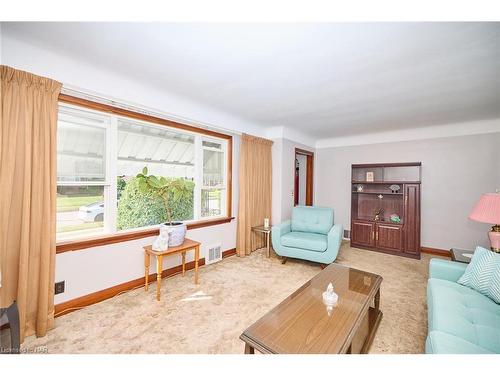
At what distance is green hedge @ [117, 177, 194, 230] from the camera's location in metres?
2.64

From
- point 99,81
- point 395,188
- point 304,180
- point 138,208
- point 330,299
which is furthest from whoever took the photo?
point 304,180

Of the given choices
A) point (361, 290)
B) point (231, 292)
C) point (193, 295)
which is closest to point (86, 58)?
point (193, 295)

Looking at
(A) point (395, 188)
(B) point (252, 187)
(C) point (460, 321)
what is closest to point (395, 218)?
(A) point (395, 188)

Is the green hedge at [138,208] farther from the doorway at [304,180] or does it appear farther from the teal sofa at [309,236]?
the doorway at [304,180]

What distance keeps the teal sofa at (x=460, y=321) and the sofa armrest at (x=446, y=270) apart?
29 millimetres

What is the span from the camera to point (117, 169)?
8.39ft

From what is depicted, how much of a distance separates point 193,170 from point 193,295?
1807 mm

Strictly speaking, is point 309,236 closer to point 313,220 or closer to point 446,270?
point 313,220

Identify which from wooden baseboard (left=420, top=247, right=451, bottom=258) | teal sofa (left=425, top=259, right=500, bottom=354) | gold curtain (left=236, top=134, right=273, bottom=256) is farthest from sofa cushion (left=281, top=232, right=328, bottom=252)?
wooden baseboard (left=420, top=247, right=451, bottom=258)

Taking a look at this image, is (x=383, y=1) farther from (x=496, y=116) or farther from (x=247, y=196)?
(x=496, y=116)

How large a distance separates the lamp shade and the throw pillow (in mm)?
433

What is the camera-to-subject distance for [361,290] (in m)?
1.79

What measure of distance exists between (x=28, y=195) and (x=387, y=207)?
5443 mm

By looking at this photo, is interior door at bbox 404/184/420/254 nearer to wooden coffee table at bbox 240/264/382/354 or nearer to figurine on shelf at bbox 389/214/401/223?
figurine on shelf at bbox 389/214/401/223
